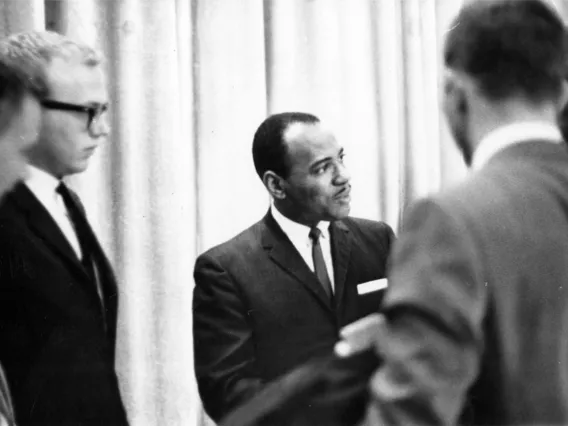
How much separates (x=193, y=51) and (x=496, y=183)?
570 mm

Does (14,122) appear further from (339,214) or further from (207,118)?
(339,214)

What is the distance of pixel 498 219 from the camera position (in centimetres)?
55

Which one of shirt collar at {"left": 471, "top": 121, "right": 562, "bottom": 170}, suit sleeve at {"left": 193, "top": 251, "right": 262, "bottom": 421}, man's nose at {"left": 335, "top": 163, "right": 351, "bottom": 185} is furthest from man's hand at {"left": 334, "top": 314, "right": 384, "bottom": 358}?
man's nose at {"left": 335, "top": 163, "right": 351, "bottom": 185}

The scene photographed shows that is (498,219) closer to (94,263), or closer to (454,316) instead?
(454,316)

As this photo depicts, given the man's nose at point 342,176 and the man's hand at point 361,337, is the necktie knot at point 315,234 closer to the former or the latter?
the man's nose at point 342,176

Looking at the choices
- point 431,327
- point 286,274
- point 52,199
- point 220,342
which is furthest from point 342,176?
point 431,327

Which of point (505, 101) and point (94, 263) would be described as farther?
point (94, 263)

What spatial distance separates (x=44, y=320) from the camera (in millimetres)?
774

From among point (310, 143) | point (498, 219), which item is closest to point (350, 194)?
point (310, 143)

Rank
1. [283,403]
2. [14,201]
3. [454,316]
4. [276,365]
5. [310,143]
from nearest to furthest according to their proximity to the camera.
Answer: [454,316]
[283,403]
[14,201]
[276,365]
[310,143]

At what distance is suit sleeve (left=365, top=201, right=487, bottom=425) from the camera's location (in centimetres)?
51

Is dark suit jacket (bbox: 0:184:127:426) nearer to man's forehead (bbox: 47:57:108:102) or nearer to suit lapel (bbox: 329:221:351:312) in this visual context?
man's forehead (bbox: 47:57:108:102)

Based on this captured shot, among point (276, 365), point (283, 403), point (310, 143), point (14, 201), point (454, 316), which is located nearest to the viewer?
point (454, 316)

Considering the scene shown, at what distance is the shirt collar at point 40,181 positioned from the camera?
80 centimetres
